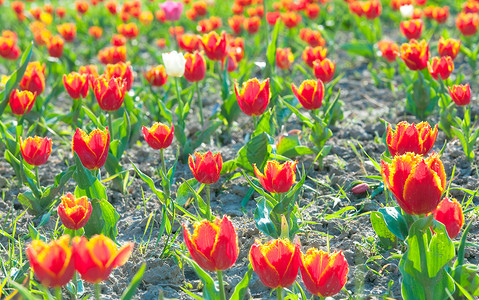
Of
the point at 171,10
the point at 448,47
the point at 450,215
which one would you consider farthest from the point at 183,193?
the point at 171,10

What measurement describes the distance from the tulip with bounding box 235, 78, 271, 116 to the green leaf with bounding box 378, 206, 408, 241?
28.8 inches

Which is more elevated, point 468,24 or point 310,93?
point 310,93

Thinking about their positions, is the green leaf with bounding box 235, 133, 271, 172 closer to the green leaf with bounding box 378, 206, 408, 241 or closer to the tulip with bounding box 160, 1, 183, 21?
the green leaf with bounding box 378, 206, 408, 241

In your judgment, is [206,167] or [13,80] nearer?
[206,167]

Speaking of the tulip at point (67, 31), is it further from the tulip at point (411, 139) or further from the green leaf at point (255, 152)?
the tulip at point (411, 139)

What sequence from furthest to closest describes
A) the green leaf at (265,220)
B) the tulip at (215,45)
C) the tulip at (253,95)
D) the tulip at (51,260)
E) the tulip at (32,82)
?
the tulip at (215,45), the tulip at (32,82), the tulip at (253,95), the green leaf at (265,220), the tulip at (51,260)

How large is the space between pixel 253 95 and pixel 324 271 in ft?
3.87

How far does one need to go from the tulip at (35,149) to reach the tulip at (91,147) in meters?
0.35

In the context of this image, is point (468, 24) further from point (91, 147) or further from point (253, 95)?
point (91, 147)

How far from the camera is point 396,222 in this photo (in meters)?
2.29

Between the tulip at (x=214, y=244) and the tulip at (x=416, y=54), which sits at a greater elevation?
the tulip at (x=214, y=244)

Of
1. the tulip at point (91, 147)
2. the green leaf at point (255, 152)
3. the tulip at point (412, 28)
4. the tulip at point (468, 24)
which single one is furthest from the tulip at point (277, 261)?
the tulip at point (468, 24)

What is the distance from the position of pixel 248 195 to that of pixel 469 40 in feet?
9.10

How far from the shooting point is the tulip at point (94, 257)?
1.59 meters
